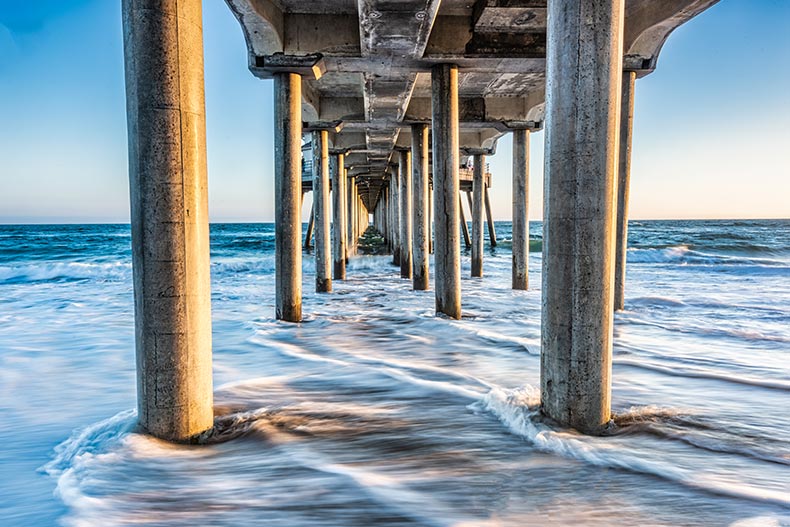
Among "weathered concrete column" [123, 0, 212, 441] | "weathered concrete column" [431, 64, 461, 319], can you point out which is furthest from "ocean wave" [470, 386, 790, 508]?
"weathered concrete column" [431, 64, 461, 319]

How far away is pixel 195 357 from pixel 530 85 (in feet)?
30.8

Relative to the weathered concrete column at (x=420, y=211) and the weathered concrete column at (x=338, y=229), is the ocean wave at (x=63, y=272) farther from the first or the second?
the weathered concrete column at (x=420, y=211)

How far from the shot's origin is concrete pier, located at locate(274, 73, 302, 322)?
7.46 metres

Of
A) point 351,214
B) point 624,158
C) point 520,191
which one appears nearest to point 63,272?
point 351,214

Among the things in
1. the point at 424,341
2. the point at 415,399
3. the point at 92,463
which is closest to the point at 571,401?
the point at 415,399

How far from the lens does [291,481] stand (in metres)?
2.91

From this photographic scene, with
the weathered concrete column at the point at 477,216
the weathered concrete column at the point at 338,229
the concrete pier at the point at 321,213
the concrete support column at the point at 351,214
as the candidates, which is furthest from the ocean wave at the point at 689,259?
the concrete pier at the point at 321,213

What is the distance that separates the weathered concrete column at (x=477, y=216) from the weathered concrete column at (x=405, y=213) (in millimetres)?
1930

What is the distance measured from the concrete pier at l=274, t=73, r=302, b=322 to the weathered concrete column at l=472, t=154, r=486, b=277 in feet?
25.5

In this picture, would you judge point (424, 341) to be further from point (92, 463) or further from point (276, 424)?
point (92, 463)

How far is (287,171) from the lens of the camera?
298 inches

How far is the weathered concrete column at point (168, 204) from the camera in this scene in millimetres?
2844

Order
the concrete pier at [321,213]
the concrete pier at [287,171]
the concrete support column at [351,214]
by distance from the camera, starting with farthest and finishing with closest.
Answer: the concrete support column at [351,214], the concrete pier at [321,213], the concrete pier at [287,171]

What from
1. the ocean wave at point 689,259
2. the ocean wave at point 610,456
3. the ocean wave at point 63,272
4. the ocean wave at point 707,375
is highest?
the ocean wave at point 610,456
